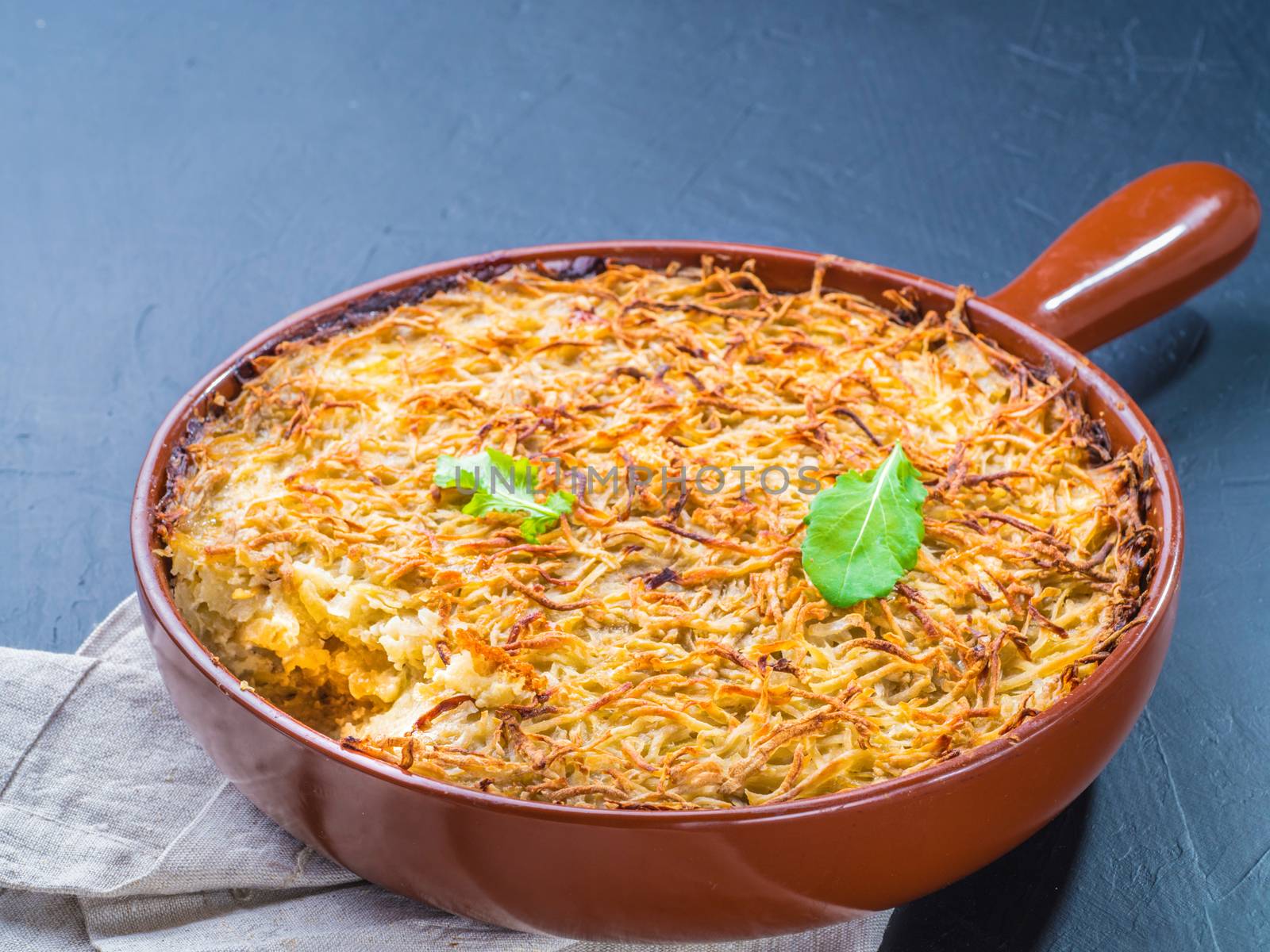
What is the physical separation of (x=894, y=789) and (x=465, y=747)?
53 centimetres

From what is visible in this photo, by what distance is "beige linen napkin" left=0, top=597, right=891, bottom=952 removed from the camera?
2086 millimetres

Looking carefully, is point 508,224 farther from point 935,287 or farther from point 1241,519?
point 1241,519

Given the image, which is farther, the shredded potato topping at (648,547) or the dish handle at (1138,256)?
the dish handle at (1138,256)

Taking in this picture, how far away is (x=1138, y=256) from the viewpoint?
288cm

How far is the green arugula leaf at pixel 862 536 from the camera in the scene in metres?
2.05

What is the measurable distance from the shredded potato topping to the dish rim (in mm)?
38

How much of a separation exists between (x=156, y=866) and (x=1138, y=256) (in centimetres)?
207

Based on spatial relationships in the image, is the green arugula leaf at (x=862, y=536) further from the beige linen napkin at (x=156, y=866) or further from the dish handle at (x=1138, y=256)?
the dish handle at (x=1138, y=256)

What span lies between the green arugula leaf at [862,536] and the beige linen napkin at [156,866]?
19.4 inches

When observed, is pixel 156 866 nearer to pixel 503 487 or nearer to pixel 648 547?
pixel 503 487

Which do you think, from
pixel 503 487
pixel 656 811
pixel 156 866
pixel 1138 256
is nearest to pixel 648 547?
pixel 503 487

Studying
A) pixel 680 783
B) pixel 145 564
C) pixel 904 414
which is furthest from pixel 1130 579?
pixel 145 564

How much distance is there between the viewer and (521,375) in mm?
2553

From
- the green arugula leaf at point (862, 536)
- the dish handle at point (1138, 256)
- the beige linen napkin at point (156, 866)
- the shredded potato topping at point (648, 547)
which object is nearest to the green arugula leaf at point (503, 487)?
the shredded potato topping at point (648, 547)
